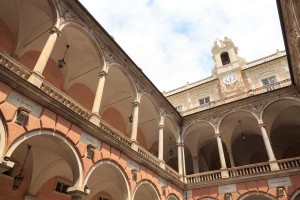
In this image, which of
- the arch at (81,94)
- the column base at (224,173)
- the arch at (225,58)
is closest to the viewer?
the arch at (81,94)

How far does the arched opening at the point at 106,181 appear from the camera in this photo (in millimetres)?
10031

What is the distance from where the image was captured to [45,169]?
415 inches

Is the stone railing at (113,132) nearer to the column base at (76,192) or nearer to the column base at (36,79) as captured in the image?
the column base at (76,192)

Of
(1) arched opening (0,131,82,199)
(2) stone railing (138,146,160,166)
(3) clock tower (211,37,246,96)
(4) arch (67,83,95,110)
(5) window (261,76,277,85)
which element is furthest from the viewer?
(3) clock tower (211,37,246,96)

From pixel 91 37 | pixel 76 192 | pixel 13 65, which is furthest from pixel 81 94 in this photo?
pixel 76 192

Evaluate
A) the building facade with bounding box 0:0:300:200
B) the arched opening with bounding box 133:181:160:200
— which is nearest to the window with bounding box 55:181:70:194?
the building facade with bounding box 0:0:300:200

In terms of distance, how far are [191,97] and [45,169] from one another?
58.3ft

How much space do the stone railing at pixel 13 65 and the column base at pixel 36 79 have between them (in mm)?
146

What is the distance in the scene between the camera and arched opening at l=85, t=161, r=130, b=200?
10031 mm

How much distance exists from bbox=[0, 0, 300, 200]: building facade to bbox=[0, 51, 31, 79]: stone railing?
0.03 metres

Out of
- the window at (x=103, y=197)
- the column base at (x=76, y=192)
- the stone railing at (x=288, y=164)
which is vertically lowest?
the column base at (x=76, y=192)

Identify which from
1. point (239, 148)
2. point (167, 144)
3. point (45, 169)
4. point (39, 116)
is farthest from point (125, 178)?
point (239, 148)

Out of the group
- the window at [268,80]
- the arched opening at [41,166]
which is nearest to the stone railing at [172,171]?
the arched opening at [41,166]

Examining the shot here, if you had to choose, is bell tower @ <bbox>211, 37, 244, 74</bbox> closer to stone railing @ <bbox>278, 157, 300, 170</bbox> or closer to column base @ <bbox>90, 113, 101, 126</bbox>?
stone railing @ <bbox>278, 157, 300, 170</bbox>
